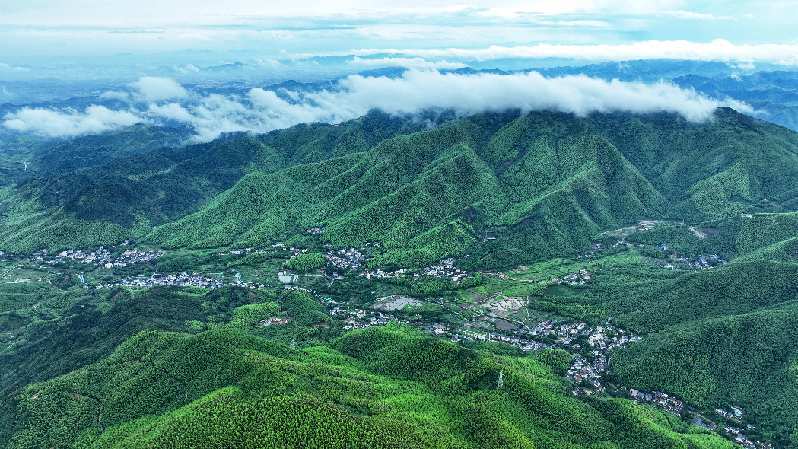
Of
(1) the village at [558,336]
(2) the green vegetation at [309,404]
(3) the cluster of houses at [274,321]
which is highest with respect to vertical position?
(2) the green vegetation at [309,404]

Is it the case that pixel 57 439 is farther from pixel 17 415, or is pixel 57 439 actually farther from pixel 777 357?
pixel 777 357

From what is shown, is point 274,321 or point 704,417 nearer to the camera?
point 704,417

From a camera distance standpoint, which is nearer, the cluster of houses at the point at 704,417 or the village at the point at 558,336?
the cluster of houses at the point at 704,417

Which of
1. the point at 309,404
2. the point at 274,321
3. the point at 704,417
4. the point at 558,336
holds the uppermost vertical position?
→ the point at 309,404

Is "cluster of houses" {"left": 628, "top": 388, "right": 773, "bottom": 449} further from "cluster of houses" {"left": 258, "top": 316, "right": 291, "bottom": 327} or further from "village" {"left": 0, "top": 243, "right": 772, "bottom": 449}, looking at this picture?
"cluster of houses" {"left": 258, "top": 316, "right": 291, "bottom": 327}

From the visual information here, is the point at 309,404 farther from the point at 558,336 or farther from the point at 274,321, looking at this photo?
the point at 558,336

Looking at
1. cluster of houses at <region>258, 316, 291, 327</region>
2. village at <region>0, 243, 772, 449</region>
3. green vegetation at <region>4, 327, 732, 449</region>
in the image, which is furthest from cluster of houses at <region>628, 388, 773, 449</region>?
cluster of houses at <region>258, 316, 291, 327</region>

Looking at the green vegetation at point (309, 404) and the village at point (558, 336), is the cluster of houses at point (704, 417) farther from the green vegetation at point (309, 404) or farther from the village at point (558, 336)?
the green vegetation at point (309, 404)

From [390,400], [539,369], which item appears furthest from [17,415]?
Answer: [539,369]

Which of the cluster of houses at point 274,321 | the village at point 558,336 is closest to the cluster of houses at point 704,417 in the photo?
the village at point 558,336

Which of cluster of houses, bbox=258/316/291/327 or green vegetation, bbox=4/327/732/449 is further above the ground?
green vegetation, bbox=4/327/732/449

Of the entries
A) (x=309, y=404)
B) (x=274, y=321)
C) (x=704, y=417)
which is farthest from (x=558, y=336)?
(x=309, y=404)
